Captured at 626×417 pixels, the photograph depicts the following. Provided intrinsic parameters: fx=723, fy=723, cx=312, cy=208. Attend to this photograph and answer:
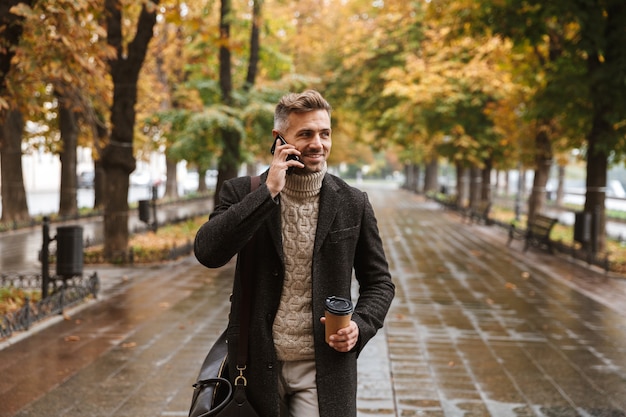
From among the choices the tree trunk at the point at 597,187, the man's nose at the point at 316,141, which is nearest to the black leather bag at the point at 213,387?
the man's nose at the point at 316,141

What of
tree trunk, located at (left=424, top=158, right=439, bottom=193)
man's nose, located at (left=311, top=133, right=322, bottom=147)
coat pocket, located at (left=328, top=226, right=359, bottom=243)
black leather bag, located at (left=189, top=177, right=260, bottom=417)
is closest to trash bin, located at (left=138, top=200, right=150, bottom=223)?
black leather bag, located at (left=189, top=177, right=260, bottom=417)

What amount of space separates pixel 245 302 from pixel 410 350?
5.01 m

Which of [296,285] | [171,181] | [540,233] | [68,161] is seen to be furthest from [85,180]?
[296,285]

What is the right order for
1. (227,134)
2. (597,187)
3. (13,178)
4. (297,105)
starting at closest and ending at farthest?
(297,105), (597,187), (227,134), (13,178)

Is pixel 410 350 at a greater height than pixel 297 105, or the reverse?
pixel 297 105

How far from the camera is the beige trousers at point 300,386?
8.86ft

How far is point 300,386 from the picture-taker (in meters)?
2.71

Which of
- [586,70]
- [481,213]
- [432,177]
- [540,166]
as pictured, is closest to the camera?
[586,70]

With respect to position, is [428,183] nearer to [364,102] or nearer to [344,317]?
[364,102]

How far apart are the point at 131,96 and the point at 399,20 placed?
1815cm

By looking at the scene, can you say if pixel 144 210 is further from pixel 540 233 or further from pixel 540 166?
pixel 540 166

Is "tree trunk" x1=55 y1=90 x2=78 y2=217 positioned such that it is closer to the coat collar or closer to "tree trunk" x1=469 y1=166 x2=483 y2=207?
"tree trunk" x1=469 y1=166 x2=483 y2=207

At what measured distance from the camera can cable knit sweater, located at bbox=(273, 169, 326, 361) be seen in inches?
106

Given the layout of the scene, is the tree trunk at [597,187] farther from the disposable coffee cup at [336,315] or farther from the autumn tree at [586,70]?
the disposable coffee cup at [336,315]
